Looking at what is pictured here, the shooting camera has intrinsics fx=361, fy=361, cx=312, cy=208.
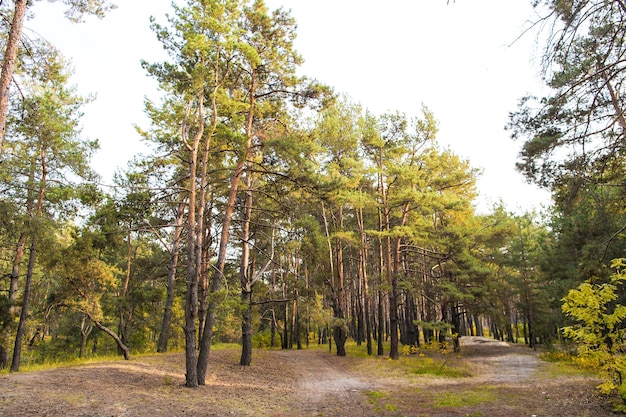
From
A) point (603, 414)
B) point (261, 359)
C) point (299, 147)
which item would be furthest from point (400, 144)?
point (603, 414)

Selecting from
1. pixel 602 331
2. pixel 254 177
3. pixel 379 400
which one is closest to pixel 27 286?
pixel 254 177

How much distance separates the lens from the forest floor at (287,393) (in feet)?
24.1

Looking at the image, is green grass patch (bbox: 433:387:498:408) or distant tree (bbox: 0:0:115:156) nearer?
distant tree (bbox: 0:0:115:156)

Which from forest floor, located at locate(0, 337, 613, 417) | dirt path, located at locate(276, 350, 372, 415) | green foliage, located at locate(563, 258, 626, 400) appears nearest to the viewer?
green foliage, located at locate(563, 258, 626, 400)

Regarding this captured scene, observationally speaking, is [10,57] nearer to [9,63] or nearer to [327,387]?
[9,63]

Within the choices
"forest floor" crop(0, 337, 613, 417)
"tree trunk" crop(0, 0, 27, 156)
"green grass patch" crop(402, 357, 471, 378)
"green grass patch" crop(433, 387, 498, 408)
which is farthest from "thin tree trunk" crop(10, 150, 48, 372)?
"green grass patch" crop(402, 357, 471, 378)

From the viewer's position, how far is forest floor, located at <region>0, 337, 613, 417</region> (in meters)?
7.33

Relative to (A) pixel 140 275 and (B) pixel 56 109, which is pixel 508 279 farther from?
(B) pixel 56 109

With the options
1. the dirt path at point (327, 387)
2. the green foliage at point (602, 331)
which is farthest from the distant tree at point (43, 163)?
the green foliage at point (602, 331)

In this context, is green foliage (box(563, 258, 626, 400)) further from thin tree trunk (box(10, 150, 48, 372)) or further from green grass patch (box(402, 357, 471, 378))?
thin tree trunk (box(10, 150, 48, 372))

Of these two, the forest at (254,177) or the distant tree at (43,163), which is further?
the distant tree at (43,163)

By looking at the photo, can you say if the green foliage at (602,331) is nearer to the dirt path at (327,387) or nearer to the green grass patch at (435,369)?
the dirt path at (327,387)

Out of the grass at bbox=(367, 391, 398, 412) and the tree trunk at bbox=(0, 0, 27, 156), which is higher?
the tree trunk at bbox=(0, 0, 27, 156)

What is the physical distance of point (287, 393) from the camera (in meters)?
10.2
